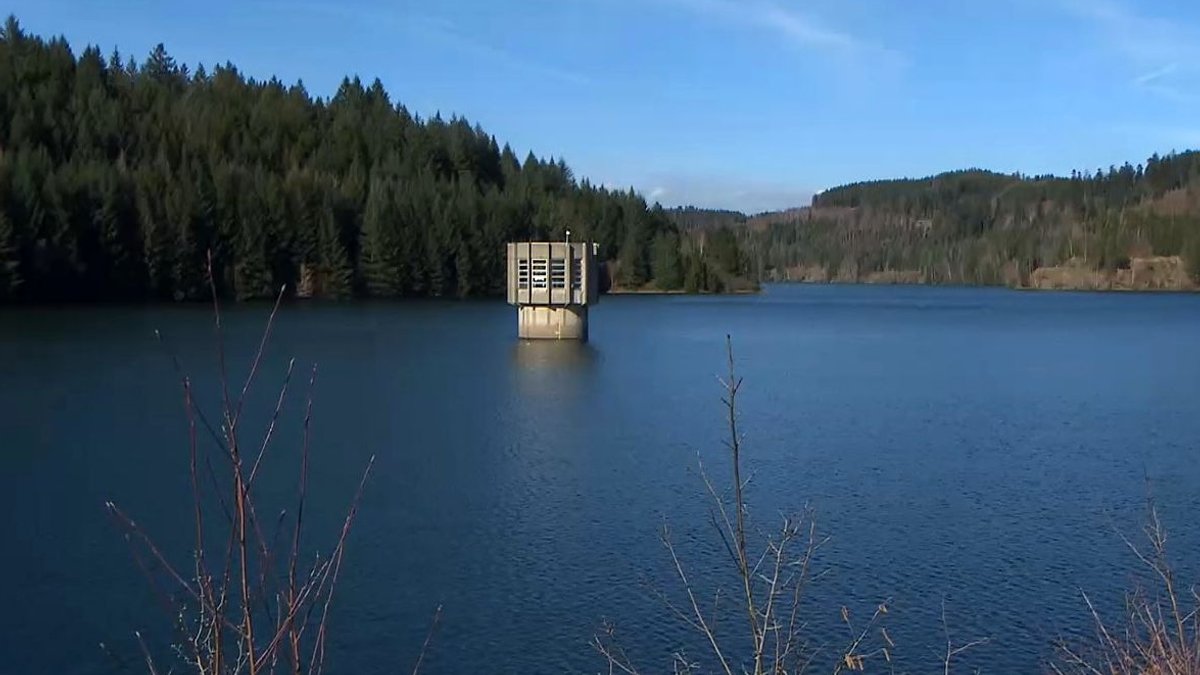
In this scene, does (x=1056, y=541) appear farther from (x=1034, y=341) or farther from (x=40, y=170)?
(x=40, y=170)

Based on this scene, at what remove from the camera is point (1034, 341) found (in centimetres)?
4991

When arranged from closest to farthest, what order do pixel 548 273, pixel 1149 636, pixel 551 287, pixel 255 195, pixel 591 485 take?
pixel 1149 636
pixel 591 485
pixel 548 273
pixel 551 287
pixel 255 195

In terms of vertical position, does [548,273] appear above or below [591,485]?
above

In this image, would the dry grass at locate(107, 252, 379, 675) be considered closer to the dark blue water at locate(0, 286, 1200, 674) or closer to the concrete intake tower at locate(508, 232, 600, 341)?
the dark blue water at locate(0, 286, 1200, 674)

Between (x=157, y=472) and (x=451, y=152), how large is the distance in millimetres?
95324

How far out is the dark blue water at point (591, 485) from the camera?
11.7 meters

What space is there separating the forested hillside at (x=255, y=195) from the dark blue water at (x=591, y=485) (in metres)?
29.8

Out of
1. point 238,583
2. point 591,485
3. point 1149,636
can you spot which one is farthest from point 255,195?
point 1149,636

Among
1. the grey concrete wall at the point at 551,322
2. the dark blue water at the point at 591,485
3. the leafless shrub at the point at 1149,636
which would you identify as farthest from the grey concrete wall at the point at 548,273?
the leafless shrub at the point at 1149,636

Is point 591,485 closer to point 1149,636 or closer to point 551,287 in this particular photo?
point 1149,636

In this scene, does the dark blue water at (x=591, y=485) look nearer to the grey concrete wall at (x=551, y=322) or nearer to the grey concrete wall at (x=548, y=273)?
the grey concrete wall at (x=548, y=273)

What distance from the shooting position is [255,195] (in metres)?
79.9

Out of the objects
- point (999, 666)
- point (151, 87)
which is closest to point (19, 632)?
point (999, 666)

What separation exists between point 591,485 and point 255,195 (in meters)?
66.9
